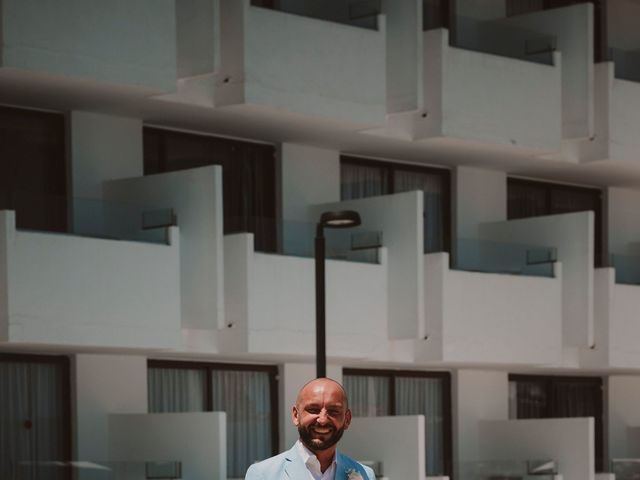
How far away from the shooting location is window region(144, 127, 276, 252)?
3209 cm

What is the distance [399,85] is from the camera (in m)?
35.1

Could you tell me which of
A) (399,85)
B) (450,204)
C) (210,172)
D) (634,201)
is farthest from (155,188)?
(634,201)

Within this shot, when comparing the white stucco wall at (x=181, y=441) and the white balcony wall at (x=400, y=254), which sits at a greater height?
the white balcony wall at (x=400, y=254)

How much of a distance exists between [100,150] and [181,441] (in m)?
5.45

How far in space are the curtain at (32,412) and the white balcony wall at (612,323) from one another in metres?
13.0

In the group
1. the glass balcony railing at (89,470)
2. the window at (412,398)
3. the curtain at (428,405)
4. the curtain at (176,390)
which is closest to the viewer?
the glass balcony railing at (89,470)

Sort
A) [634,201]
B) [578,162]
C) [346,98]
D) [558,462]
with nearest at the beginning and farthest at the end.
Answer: [346,98] < [558,462] < [578,162] < [634,201]

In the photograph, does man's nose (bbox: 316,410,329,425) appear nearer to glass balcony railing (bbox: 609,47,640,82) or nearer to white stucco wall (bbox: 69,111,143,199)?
white stucco wall (bbox: 69,111,143,199)

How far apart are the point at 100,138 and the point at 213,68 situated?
2686mm

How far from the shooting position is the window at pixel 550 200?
137 feet

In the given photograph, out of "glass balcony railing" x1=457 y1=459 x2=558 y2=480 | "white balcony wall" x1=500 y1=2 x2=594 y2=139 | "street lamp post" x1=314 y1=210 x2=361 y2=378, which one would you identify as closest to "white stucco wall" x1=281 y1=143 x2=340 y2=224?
"white balcony wall" x1=500 y1=2 x2=594 y2=139

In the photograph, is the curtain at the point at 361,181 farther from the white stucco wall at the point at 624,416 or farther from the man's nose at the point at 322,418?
the man's nose at the point at 322,418

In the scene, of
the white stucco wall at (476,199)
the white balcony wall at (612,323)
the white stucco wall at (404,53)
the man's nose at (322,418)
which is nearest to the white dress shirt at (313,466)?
the man's nose at (322,418)

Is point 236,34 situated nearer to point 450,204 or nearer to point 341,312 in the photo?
point 341,312
